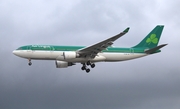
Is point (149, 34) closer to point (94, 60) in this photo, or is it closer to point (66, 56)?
point (94, 60)

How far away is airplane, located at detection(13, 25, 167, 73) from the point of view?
67.3 meters

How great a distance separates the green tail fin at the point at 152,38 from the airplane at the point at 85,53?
415 millimetres

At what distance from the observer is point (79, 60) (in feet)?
227

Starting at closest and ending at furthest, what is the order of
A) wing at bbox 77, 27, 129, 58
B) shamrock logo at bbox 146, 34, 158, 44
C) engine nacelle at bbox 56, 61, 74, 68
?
wing at bbox 77, 27, 129, 58 < engine nacelle at bbox 56, 61, 74, 68 < shamrock logo at bbox 146, 34, 158, 44

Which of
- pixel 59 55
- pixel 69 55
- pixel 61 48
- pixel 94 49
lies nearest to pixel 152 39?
pixel 94 49

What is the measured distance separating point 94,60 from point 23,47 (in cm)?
1135

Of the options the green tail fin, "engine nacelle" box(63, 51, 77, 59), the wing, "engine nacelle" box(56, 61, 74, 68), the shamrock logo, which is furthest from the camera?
the shamrock logo

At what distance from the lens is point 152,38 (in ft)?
251

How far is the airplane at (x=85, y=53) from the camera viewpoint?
221 feet

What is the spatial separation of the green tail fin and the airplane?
415 millimetres

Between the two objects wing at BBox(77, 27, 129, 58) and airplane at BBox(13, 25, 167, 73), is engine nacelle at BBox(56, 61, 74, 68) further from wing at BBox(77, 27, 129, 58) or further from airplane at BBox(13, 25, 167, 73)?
wing at BBox(77, 27, 129, 58)

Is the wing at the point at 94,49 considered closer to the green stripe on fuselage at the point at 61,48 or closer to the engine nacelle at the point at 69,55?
the engine nacelle at the point at 69,55

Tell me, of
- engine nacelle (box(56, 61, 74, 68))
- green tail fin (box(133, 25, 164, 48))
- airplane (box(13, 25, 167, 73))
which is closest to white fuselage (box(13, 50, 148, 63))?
airplane (box(13, 25, 167, 73))

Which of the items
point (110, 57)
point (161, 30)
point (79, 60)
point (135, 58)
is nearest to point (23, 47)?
point (79, 60)
